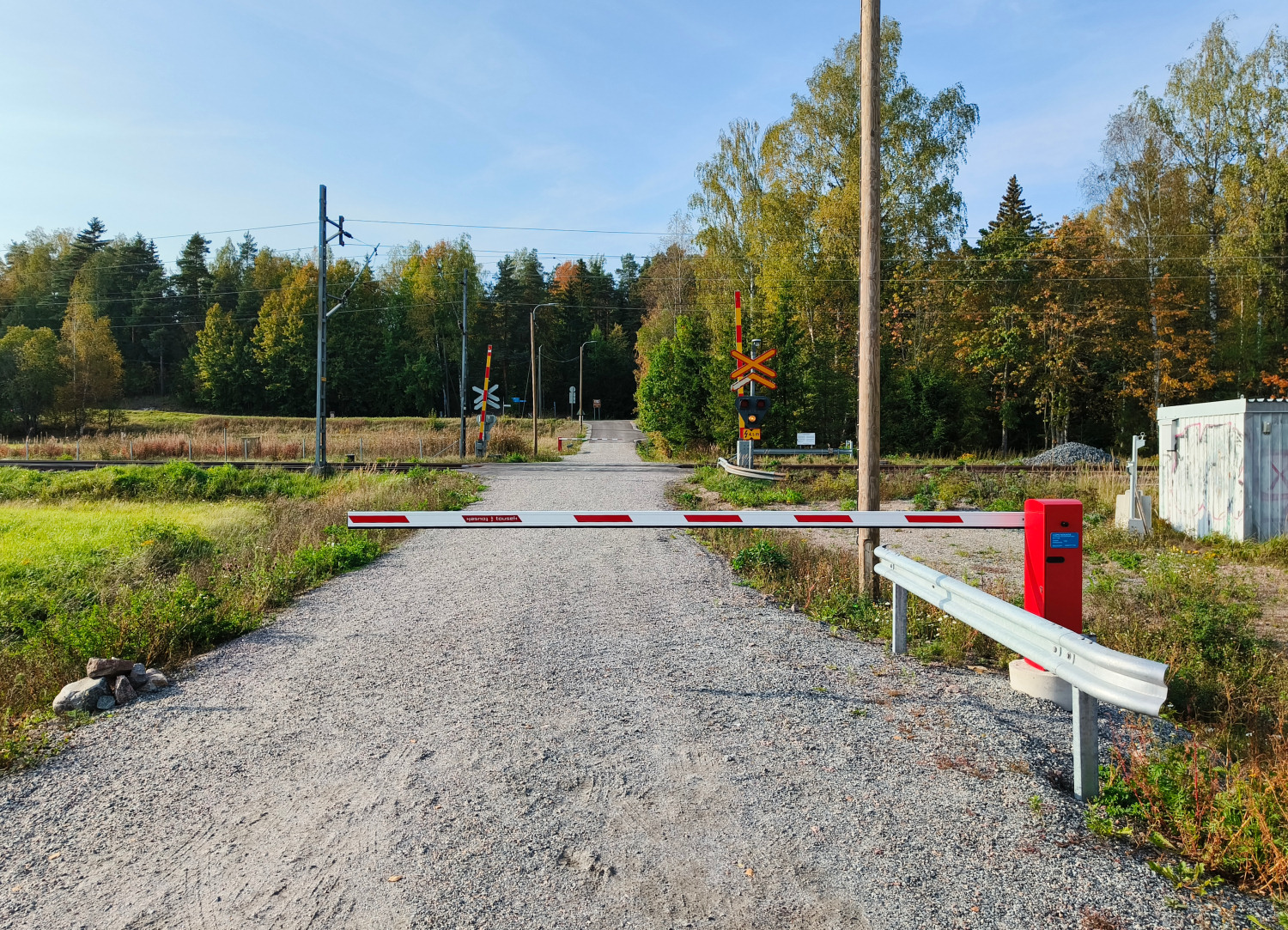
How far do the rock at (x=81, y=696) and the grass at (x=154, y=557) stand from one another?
12cm

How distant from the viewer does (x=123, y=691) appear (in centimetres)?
518

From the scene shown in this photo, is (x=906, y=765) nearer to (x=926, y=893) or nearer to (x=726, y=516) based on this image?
(x=926, y=893)

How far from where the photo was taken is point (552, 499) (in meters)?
18.1

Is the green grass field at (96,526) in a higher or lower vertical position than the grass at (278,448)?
lower

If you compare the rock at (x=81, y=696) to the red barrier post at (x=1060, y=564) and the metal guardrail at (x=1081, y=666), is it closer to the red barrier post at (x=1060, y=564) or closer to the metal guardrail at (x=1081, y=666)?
the metal guardrail at (x=1081, y=666)

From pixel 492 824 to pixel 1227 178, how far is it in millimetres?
39636

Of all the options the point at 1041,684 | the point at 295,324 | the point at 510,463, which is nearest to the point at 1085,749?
the point at 1041,684

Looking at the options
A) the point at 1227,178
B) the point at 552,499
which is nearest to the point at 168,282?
the point at 552,499

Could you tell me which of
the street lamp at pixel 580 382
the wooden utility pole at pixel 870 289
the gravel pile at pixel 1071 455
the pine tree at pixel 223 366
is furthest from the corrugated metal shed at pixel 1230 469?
the pine tree at pixel 223 366

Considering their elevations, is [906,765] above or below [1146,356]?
below

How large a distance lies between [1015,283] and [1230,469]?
1036 inches

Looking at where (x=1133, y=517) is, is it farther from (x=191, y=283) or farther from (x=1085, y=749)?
(x=191, y=283)

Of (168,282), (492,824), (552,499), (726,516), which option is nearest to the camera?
(492,824)

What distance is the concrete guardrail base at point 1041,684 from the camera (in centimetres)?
488
